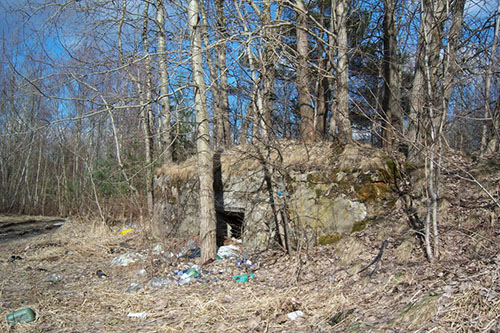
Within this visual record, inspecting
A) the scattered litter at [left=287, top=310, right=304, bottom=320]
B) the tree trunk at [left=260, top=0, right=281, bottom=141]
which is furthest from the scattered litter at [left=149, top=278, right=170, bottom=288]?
the tree trunk at [left=260, top=0, right=281, bottom=141]

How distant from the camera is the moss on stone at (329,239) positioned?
5.63 metres

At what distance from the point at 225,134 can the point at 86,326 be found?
6.84 metres

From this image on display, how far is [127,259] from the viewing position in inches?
285

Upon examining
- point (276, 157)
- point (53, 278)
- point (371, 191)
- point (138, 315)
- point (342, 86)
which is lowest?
point (53, 278)

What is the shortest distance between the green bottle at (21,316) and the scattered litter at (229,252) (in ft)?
10.1

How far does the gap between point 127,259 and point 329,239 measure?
4209 millimetres

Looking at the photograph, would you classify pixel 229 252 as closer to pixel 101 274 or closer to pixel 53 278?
pixel 101 274

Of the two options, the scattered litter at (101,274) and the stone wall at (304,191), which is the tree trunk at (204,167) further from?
the scattered litter at (101,274)

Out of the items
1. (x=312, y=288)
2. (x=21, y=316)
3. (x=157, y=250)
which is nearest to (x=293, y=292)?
(x=312, y=288)

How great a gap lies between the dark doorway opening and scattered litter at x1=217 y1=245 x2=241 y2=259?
103 cm

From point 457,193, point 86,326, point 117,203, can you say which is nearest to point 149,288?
point 86,326

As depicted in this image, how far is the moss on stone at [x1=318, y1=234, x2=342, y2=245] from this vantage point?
5627 mm

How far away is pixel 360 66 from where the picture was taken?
12.3m

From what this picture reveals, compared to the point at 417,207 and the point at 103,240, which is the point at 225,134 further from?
the point at 417,207
